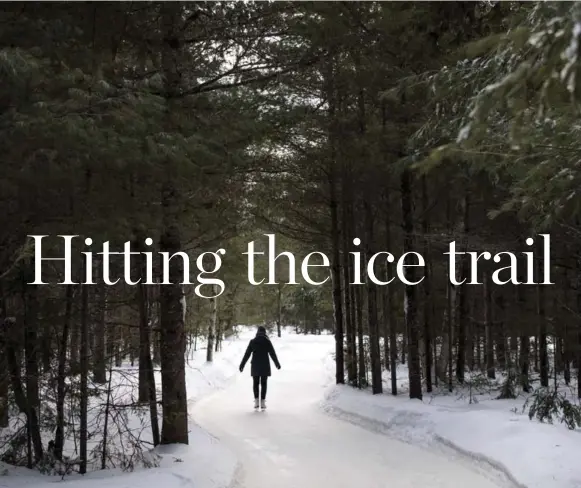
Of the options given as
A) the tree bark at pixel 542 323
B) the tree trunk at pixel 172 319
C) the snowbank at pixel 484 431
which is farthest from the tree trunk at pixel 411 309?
the tree trunk at pixel 172 319

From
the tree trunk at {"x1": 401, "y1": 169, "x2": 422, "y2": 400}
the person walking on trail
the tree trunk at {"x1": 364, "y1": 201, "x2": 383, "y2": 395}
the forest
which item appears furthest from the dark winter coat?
the tree trunk at {"x1": 401, "y1": 169, "x2": 422, "y2": 400}

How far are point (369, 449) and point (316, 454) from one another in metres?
0.92

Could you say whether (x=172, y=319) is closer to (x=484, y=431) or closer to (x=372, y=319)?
(x=484, y=431)

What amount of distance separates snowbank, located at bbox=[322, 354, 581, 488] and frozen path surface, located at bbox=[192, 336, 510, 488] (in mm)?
280

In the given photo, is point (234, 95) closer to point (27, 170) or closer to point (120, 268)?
point (27, 170)

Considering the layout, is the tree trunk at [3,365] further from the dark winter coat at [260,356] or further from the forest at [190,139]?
the dark winter coat at [260,356]

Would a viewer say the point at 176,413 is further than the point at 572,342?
No

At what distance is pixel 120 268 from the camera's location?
11867 mm

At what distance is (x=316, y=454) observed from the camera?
952cm

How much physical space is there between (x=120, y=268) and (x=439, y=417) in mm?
6742

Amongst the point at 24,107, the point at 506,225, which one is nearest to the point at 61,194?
the point at 24,107

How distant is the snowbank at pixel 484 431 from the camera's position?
7.11m

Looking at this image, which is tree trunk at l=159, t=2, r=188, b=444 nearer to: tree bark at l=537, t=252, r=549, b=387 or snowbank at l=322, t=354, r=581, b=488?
snowbank at l=322, t=354, r=581, b=488

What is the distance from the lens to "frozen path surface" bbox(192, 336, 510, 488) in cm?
788
